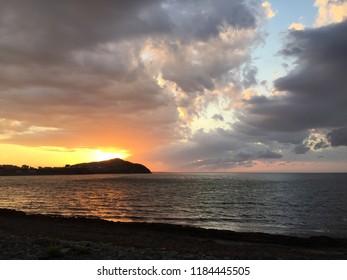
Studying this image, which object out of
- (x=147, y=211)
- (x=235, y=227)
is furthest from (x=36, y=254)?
(x=147, y=211)

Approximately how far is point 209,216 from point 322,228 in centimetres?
1709

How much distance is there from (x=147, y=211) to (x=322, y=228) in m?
28.7

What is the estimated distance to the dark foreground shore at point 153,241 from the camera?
18953mm

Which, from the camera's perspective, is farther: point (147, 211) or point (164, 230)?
point (147, 211)

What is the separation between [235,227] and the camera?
137ft

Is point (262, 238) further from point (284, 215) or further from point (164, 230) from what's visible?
point (284, 215)

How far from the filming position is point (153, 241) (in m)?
28.4

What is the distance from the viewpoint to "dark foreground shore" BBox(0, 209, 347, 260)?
62.2 ft

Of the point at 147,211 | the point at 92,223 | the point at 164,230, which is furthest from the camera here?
the point at 147,211

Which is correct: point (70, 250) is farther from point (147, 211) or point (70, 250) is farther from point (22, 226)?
point (147, 211)

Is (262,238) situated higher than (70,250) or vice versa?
(70,250)

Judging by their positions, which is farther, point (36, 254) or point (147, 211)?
point (147, 211)
